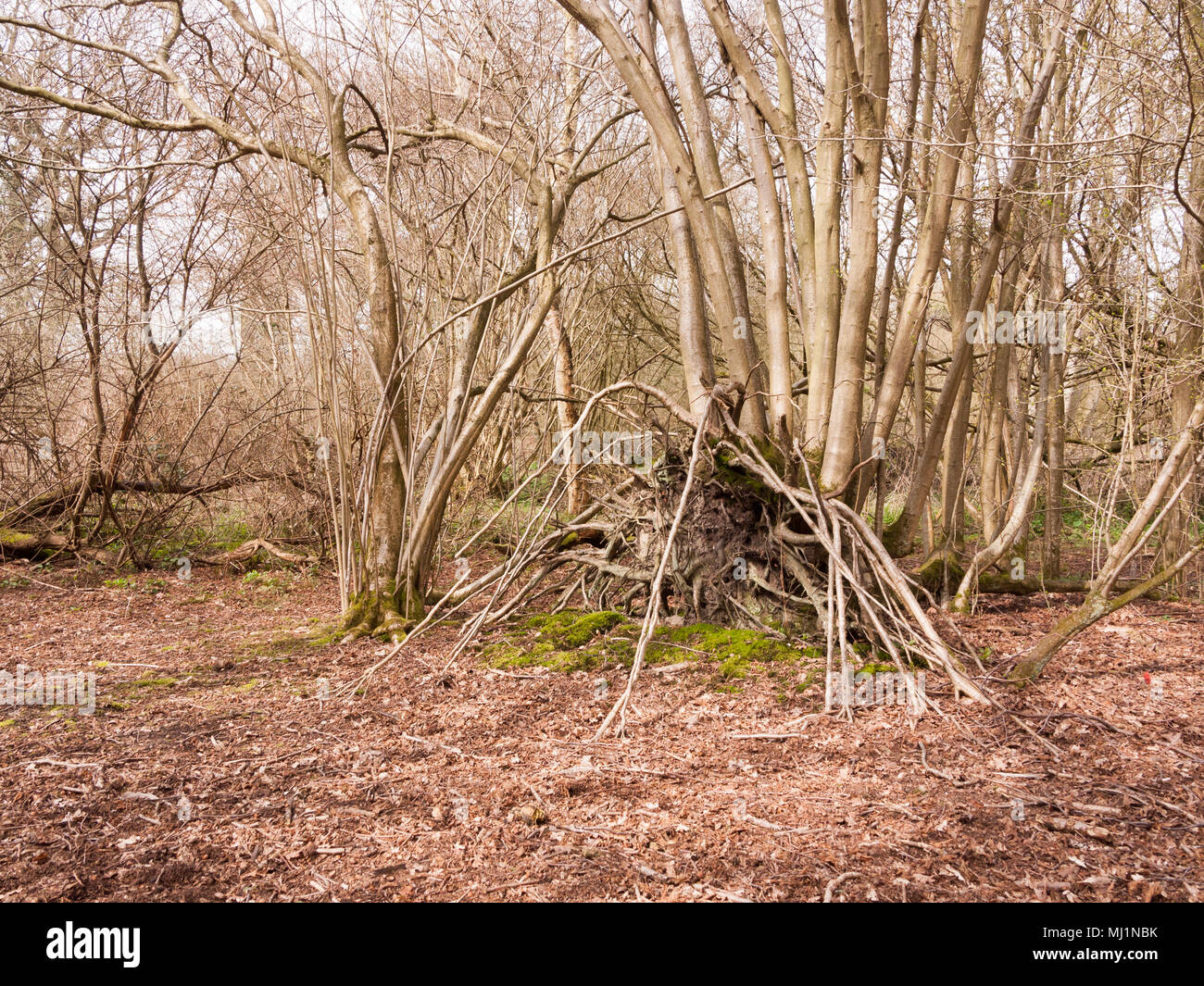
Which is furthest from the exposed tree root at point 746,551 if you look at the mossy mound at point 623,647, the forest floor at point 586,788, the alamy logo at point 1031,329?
the alamy logo at point 1031,329

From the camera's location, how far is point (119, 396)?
26.2 feet

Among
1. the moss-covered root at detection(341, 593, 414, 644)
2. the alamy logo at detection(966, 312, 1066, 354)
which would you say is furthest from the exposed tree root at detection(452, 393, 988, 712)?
the alamy logo at detection(966, 312, 1066, 354)

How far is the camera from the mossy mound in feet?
14.1

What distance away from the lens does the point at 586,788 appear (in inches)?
115

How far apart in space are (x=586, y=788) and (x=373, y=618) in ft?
9.15

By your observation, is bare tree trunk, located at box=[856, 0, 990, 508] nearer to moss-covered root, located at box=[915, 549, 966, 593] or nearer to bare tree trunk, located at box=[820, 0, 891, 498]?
bare tree trunk, located at box=[820, 0, 891, 498]

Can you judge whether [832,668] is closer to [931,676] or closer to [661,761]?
[931,676]

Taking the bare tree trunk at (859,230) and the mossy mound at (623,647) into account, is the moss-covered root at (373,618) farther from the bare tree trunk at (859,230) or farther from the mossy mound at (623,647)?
the bare tree trunk at (859,230)

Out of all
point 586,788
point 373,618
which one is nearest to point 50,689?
point 373,618

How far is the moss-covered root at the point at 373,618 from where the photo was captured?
5246mm

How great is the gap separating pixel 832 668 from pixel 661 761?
3.94 feet

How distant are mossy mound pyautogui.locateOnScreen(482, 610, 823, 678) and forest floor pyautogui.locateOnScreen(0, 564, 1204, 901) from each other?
0.13 meters

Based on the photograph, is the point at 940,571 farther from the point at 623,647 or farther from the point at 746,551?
the point at 623,647

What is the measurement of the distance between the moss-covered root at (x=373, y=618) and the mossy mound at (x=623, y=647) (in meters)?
0.71
